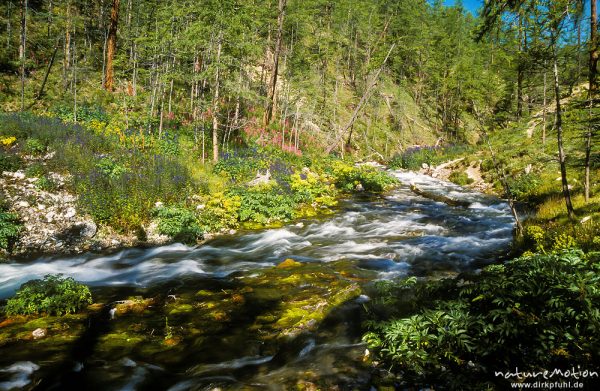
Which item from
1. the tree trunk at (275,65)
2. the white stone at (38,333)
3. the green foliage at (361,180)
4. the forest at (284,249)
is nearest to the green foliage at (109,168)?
the forest at (284,249)

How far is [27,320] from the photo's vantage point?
5.00 meters

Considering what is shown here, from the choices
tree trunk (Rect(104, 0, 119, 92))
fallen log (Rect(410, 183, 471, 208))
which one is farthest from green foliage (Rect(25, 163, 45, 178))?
fallen log (Rect(410, 183, 471, 208))

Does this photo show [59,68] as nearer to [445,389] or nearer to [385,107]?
[445,389]

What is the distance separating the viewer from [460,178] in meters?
20.4

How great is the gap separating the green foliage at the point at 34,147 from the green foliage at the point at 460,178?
65.5 feet

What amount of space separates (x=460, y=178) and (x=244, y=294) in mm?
17972

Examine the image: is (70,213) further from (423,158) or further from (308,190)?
(423,158)

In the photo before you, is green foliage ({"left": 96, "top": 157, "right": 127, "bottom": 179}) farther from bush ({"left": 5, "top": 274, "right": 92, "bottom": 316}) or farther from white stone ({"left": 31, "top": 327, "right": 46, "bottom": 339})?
white stone ({"left": 31, "top": 327, "right": 46, "bottom": 339})

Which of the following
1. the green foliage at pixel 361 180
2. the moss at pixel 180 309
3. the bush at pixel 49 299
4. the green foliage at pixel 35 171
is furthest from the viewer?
the green foliage at pixel 361 180

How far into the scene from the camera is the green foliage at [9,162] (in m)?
9.55

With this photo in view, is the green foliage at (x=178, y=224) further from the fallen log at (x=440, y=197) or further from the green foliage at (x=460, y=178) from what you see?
the green foliage at (x=460, y=178)

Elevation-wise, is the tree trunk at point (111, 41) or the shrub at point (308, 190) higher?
the tree trunk at point (111, 41)

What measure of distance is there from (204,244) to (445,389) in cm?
734

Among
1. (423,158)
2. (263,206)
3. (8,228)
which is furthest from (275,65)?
(8,228)
